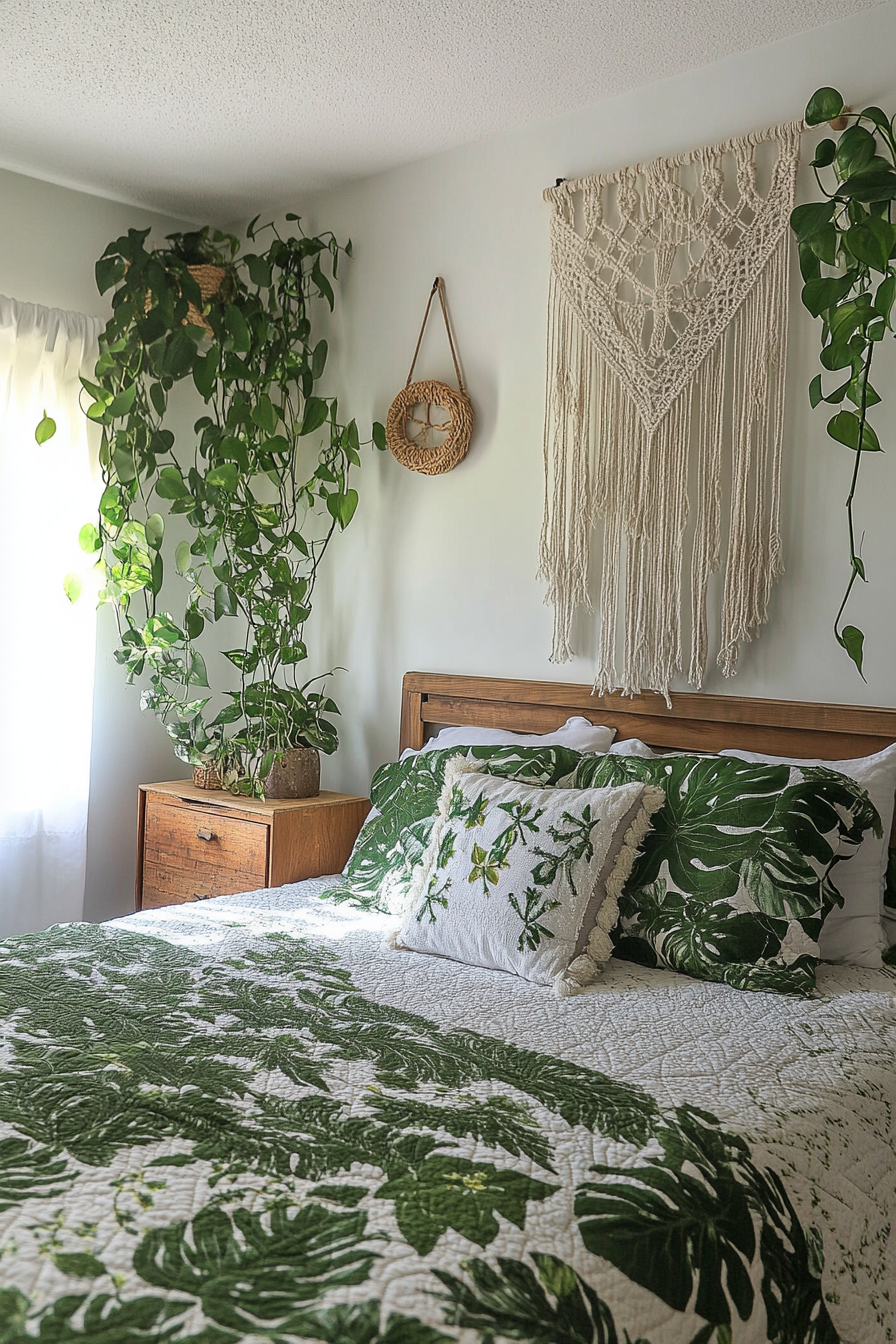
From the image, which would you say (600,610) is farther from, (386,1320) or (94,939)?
(386,1320)

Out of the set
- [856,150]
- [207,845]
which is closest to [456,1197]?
[856,150]

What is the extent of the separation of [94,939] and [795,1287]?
1.35 metres

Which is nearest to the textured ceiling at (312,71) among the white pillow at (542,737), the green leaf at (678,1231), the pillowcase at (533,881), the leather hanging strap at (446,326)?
the leather hanging strap at (446,326)

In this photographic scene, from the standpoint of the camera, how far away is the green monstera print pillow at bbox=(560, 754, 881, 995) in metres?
1.84

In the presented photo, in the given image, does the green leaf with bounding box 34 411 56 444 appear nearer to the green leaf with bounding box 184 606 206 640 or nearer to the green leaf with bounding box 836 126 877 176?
the green leaf with bounding box 184 606 206 640

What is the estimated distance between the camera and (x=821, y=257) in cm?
197

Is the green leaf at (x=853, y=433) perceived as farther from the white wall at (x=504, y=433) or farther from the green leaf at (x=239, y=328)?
the green leaf at (x=239, y=328)

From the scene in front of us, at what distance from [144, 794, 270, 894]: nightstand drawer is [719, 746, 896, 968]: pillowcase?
1426 millimetres

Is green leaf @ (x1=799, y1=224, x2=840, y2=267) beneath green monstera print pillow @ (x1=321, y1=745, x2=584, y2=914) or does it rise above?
above

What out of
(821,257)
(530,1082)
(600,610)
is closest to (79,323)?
(600,610)

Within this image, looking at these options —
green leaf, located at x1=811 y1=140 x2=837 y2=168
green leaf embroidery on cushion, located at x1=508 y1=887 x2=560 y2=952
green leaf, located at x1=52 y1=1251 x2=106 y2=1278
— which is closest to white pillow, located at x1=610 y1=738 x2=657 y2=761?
green leaf embroidery on cushion, located at x1=508 y1=887 x2=560 y2=952

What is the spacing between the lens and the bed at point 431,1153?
95cm

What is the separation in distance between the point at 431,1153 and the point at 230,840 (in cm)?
179

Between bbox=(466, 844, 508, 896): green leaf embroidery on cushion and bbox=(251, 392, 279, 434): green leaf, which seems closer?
bbox=(466, 844, 508, 896): green leaf embroidery on cushion
